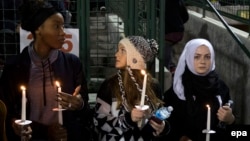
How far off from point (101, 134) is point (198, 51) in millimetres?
1004

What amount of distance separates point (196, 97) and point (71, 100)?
3.76ft

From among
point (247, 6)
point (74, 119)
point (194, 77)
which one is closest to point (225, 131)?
point (194, 77)

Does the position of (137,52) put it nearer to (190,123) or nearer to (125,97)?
(125,97)

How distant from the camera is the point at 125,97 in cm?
421

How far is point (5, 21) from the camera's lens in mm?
5129

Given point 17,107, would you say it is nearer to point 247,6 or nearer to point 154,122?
point 154,122

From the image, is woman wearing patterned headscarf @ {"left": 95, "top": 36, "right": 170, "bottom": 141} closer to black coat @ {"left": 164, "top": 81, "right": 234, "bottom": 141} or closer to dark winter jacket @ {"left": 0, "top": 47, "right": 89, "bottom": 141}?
dark winter jacket @ {"left": 0, "top": 47, "right": 89, "bottom": 141}

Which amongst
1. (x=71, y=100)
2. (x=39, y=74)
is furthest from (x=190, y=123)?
(x=39, y=74)

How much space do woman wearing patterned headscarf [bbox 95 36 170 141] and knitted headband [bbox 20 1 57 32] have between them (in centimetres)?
60

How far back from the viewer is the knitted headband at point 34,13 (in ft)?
13.4

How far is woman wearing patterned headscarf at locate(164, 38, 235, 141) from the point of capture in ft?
14.7

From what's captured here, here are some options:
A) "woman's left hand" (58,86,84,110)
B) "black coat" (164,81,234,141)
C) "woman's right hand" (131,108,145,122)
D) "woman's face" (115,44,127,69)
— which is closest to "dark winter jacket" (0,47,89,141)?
"woman's left hand" (58,86,84,110)

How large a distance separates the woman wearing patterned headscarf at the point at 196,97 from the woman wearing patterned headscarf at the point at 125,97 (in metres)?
0.31

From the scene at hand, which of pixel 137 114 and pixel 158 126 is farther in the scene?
pixel 158 126
